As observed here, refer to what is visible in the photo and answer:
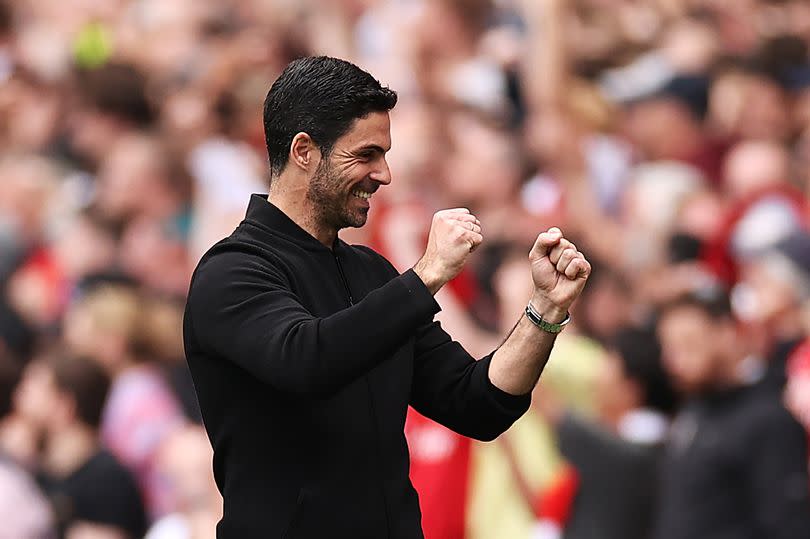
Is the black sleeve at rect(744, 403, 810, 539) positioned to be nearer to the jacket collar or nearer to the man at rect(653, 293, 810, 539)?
the man at rect(653, 293, 810, 539)

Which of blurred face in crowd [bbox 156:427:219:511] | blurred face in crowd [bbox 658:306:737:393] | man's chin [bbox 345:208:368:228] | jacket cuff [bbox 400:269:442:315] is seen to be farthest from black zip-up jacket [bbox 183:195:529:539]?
blurred face in crowd [bbox 658:306:737:393]

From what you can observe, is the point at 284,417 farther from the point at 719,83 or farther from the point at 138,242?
the point at 719,83

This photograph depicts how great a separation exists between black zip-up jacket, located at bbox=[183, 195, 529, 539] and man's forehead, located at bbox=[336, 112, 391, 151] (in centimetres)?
23

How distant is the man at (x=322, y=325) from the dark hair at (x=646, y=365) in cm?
318

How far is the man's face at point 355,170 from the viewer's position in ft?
12.8

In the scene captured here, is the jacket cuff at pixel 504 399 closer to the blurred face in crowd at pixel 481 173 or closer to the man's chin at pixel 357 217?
the man's chin at pixel 357 217

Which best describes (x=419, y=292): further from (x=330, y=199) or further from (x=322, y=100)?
(x=322, y=100)

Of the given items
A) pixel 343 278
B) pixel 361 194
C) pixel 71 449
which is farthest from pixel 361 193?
pixel 71 449

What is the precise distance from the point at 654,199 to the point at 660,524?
2433 millimetres

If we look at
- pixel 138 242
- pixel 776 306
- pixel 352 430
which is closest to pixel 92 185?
pixel 138 242

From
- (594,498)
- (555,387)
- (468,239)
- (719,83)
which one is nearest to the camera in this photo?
(468,239)

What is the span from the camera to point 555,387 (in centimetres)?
750

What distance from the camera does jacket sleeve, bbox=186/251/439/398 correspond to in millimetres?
3631

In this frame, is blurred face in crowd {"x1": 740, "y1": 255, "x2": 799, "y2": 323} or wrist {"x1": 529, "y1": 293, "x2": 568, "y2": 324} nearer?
wrist {"x1": 529, "y1": 293, "x2": 568, "y2": 324}
